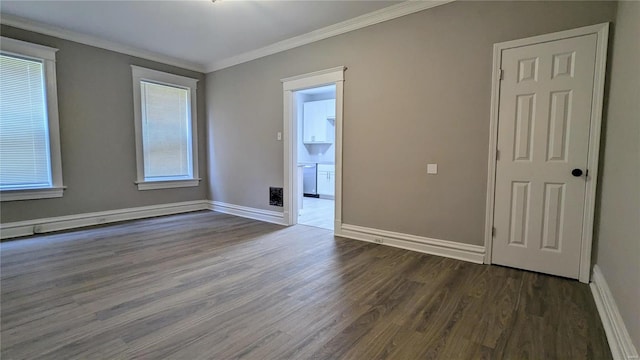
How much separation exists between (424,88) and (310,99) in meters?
5.24

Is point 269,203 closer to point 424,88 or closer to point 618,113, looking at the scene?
point 424,88

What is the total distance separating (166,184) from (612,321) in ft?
19.0

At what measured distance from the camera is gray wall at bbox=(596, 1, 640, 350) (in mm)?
1603

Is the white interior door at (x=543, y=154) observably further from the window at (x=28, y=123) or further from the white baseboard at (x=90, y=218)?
the window at (x=28, y=123)

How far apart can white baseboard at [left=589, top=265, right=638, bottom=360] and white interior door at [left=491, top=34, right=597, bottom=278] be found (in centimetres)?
35

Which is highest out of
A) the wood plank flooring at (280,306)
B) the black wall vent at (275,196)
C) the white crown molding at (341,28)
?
the white crown molding at (341,28)

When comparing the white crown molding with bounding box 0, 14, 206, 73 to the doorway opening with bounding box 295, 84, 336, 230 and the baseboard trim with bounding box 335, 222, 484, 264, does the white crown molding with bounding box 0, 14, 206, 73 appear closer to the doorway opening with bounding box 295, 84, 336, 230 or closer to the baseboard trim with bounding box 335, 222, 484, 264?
the doorway opening with bounding box 295, 84, 336, 230

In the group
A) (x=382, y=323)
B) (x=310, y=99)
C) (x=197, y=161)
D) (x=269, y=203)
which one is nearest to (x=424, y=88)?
(x=382, y=323)

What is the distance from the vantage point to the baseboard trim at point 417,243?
3084mm

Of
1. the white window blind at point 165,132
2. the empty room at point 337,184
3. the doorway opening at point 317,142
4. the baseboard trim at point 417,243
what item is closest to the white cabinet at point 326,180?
the doorway opening at point 317,142

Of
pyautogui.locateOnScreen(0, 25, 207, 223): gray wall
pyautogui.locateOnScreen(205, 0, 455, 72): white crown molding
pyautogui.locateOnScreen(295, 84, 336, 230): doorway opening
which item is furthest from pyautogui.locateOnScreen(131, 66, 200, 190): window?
pyautogui.locateOnScreen(295, 84, 336, 230): doorway opening

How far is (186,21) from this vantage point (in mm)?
3785

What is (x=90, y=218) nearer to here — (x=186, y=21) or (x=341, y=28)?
(x=186, y=21)

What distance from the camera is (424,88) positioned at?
327 cm
